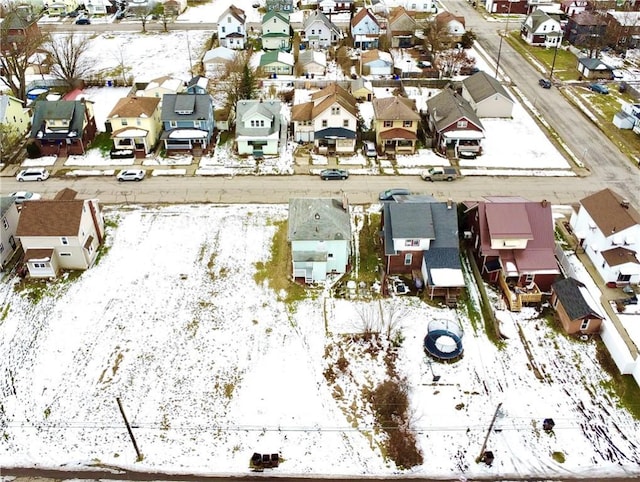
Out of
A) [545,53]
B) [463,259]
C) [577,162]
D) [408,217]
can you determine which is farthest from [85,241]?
[545,53]

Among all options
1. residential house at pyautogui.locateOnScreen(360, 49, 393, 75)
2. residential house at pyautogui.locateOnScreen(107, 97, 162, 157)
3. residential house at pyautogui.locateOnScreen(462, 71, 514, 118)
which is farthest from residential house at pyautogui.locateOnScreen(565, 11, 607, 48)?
residential house at pyautogui.locateOnScreen(107, 97, 162, 157)

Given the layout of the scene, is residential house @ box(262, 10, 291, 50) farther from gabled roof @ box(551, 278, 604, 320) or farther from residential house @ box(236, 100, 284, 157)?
gabled roof @ box(551, 278, 604, 320)

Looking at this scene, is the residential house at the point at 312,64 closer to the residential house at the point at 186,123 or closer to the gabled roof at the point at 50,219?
the residential house at the point at 186,123

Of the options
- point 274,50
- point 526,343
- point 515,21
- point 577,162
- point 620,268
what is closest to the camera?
point 526,343

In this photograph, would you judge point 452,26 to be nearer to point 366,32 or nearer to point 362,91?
point 366,32

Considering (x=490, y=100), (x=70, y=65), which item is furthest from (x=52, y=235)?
(x=490, y=100)

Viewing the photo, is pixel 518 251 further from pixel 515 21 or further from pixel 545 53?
pixel 515 21
